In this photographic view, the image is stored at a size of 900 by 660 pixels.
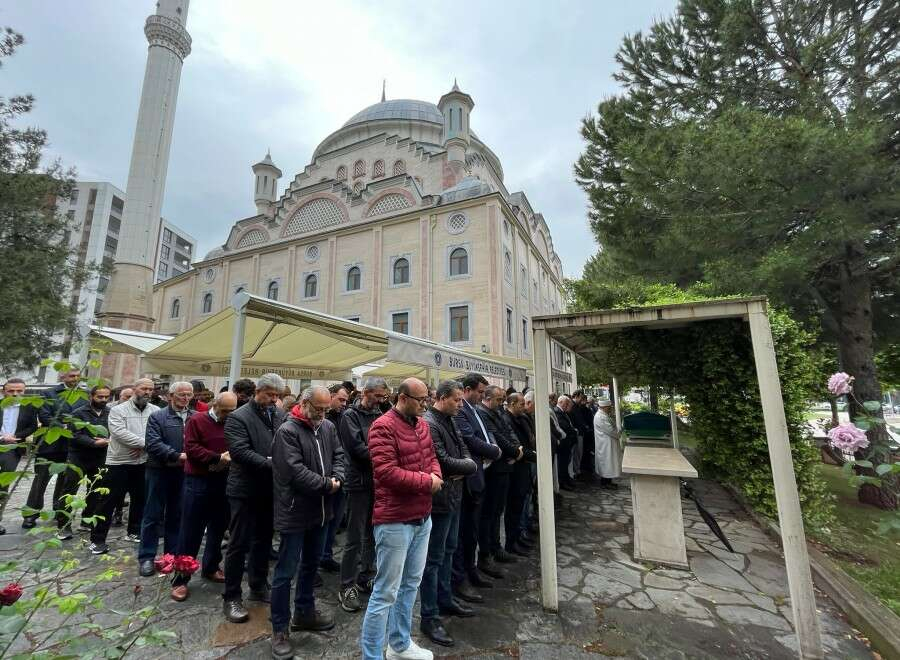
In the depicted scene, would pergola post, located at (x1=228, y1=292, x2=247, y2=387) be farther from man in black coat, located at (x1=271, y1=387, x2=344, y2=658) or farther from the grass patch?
the grass patch

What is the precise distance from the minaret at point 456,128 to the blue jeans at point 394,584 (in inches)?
962

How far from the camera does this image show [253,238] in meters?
28.9

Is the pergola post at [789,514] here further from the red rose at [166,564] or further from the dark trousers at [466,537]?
the red rose at [166,564]

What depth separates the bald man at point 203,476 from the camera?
3.69m

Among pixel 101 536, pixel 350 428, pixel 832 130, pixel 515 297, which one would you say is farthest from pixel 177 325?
pixel 832 130

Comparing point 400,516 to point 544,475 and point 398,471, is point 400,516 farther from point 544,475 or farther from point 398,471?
point 544,475

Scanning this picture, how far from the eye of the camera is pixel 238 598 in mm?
3396

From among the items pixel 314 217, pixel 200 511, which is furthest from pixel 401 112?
pixel 200 511

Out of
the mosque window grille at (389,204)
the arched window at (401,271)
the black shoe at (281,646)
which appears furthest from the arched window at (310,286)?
the black shoe at (281,646)

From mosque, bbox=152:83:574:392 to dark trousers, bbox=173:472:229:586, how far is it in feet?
52.9

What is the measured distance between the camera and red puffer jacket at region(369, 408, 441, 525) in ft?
8.68

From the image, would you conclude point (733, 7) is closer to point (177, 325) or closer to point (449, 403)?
point (449, 403)

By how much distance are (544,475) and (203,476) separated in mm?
3199

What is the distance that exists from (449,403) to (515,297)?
1968cm
